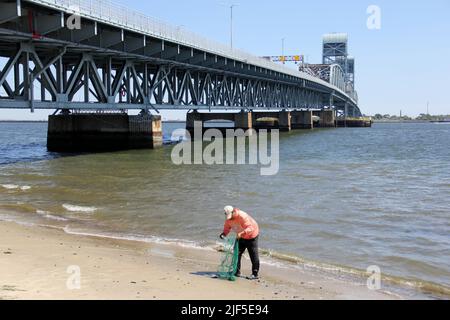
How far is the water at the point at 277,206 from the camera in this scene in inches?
523

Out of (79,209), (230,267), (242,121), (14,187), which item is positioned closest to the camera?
(230,267)

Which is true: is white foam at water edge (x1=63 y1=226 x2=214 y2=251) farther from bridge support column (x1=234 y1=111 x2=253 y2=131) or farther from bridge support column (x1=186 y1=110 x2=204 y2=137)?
bridge support column (x1=234 y1=111 x2=253 y2=131)

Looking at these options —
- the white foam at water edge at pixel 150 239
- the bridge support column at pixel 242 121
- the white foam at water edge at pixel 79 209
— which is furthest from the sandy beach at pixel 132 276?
the bridge support column at pixel 242 121

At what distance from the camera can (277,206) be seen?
19391 mm

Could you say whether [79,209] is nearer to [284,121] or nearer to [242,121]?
[242,121]

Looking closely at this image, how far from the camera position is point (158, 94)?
173ft

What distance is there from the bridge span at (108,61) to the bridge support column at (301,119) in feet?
145

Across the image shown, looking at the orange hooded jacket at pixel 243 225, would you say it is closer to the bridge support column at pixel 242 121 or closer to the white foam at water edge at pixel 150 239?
the white foam at water edge at pixel 150 239

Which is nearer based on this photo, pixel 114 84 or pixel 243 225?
pixel 243 225

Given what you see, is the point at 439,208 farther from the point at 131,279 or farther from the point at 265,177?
the point at 131,279

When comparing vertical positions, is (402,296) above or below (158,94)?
below

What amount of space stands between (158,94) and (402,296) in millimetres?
45342

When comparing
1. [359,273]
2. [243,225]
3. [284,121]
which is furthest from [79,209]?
[284,121]

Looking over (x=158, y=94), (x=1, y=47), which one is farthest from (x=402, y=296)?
(x=158, y=94)
